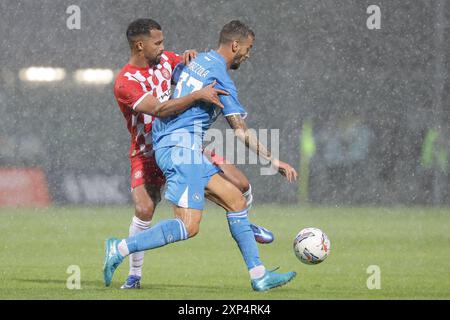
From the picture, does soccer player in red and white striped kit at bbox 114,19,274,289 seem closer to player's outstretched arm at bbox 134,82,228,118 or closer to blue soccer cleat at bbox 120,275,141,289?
blue soccer cleat at bbox 120,275,141,289

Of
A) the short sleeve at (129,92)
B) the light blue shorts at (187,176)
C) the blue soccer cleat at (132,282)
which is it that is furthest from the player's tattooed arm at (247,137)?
the blue soccer cleat at (132,282)

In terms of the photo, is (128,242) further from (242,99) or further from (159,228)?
(242,99)

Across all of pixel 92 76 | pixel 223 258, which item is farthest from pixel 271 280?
pixel 92 76

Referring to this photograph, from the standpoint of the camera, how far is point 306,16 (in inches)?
1009

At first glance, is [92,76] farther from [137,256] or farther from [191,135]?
[191,135]

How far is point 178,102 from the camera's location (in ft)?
26.0

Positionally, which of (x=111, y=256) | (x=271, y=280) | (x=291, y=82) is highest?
(x=291, y=82)

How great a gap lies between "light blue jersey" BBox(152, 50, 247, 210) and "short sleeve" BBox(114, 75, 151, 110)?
0.69 feet

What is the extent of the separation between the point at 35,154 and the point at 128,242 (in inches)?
611

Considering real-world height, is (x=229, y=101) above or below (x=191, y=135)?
above

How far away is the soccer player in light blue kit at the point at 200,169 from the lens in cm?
791

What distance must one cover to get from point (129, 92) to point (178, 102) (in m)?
0.51

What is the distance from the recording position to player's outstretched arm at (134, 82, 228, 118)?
789cm

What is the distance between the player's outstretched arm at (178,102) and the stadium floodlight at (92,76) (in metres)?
16.7
